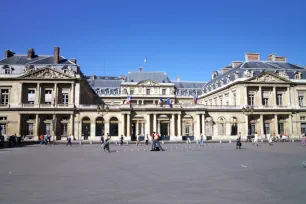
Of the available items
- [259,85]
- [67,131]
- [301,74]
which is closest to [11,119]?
[67,131]

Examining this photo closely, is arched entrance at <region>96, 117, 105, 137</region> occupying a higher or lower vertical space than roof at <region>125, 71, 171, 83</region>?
lower

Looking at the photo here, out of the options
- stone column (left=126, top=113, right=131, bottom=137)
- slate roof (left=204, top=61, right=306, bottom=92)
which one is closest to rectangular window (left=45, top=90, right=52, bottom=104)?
stone column (left=126, top=113, right=131, bottom=137)

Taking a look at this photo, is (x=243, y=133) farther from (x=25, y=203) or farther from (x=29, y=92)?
(x=25, y=203)

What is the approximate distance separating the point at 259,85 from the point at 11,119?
46.2m

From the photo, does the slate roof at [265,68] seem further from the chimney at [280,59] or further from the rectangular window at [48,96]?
the rectangular window at [48,96]

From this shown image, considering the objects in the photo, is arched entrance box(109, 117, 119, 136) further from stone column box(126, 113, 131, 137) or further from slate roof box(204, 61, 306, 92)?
slate roof box(204, 61, 306, 92)

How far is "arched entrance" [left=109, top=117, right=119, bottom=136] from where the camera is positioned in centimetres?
4719

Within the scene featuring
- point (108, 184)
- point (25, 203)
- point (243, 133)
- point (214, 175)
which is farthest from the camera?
point (243, 133)

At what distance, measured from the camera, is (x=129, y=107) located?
46281 millimetres

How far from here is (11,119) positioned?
4531 cm

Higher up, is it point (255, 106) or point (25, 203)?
point (255, 106)

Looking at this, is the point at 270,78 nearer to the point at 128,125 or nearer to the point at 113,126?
the point at 128,125

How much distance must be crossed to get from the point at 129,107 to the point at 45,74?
→ 640 inches

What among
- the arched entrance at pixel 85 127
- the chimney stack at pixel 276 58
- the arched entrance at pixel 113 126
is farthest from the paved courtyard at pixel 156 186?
the chimney stack at pixel 276 58
